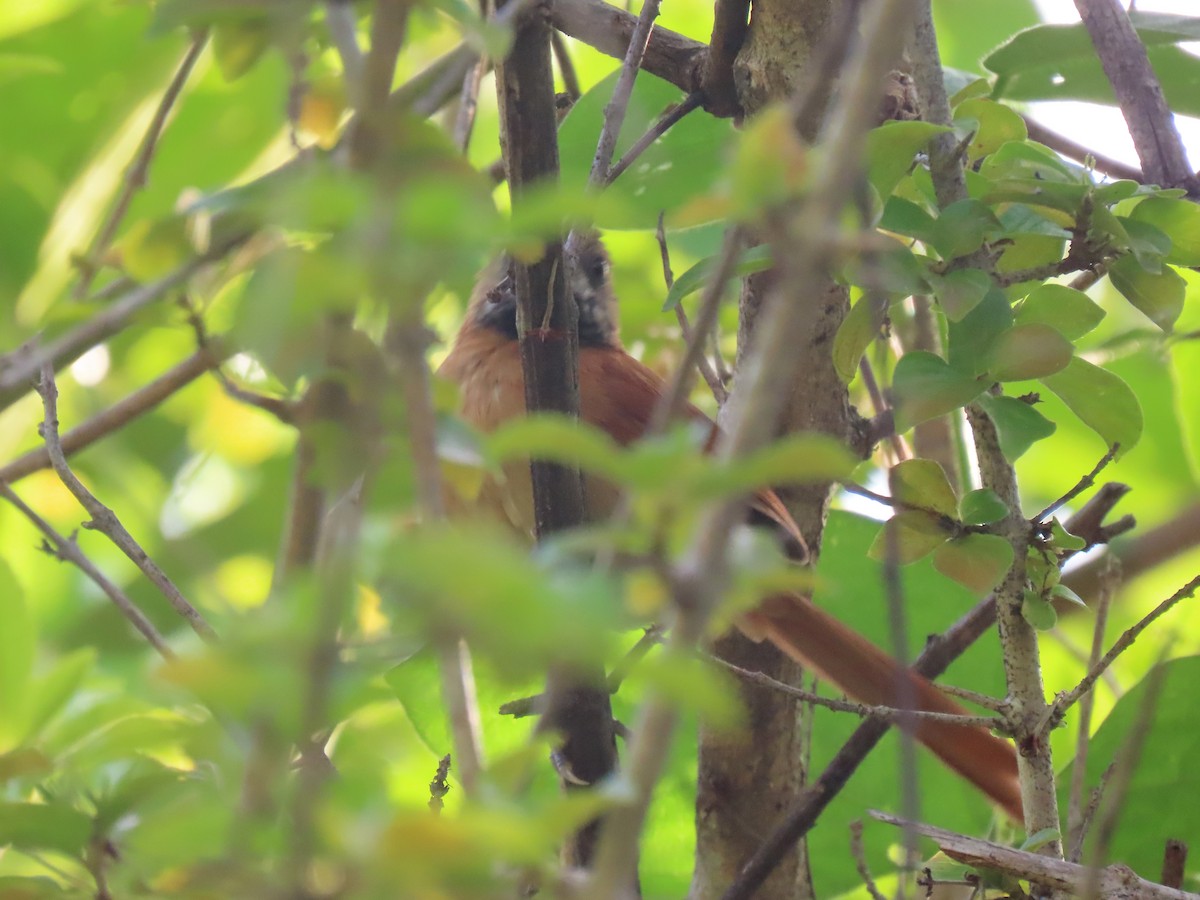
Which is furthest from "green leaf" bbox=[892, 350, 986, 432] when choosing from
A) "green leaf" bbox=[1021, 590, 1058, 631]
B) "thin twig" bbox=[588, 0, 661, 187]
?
"thin twig" bbox=[588, 0, 661, 187]

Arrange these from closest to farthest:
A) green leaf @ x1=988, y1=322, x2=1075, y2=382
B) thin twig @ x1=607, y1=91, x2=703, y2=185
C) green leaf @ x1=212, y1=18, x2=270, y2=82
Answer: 1. green leaf @ x1=212, y1=18, x2=270, y2=82
2. green leaf @ x1=988, y1=322, x2=1075, y2=382
3. thin twig @ x1=607, y1=91, x2=703, y2=185

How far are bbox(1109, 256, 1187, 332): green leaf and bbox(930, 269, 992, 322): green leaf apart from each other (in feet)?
0.68

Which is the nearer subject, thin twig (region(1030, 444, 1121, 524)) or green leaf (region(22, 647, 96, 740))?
thin twig (region(1030, 444, 1121, 524))

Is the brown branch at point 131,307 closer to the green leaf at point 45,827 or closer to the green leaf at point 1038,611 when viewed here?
the green leaf at point 45,827

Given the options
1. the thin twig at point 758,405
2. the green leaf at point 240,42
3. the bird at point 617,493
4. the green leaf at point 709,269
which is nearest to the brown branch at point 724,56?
the bird at point 617,493

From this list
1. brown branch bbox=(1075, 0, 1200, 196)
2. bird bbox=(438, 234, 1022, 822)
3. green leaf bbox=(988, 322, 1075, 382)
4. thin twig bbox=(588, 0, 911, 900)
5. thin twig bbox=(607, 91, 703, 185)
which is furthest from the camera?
bird bbox=(438, 234, 1022, 822)

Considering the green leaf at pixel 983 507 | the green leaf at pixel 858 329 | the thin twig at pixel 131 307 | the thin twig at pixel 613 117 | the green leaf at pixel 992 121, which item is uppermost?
the green leaf at pixel 992 121

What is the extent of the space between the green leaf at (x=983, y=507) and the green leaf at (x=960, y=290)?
203 mm

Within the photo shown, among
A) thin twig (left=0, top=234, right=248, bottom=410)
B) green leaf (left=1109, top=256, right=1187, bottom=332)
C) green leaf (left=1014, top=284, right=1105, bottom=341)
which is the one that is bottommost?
thin twig (left=0, top=234, right=248, bottom=410)

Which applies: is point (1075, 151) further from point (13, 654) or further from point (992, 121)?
point (13, 654)

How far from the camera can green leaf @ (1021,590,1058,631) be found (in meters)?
1.46

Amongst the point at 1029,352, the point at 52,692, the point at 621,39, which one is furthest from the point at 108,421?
the point at 1029,352

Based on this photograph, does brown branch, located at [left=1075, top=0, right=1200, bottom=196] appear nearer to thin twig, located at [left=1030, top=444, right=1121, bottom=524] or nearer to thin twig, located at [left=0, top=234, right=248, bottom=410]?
thin twig, located at [left=1030, top=444, right=1121, bottom=524]

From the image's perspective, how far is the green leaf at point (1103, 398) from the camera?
1.48 metres
